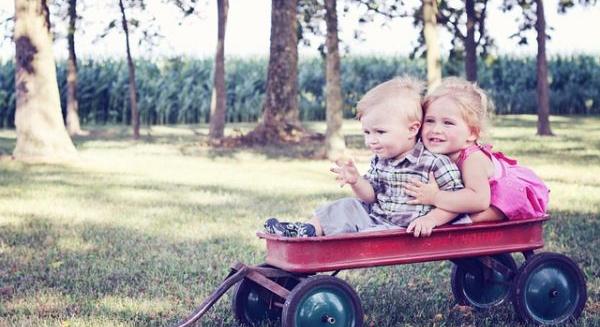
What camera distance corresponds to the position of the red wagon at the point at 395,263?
13.5 feet

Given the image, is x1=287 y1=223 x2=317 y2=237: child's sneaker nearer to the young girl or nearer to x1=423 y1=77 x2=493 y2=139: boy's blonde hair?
the young girl

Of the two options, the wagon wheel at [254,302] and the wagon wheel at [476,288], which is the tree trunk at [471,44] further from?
the wagon wheel at [254,302]

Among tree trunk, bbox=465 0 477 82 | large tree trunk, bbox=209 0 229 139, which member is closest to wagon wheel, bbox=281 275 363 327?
large tree trunk, bbox=209 0 229 139

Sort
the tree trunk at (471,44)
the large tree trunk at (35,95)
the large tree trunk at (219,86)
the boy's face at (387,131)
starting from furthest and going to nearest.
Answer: the large tree trunk at (219,86), the tree trunk at (471,44), the large tree trunk at (35,95), the boy's face at (387,131)

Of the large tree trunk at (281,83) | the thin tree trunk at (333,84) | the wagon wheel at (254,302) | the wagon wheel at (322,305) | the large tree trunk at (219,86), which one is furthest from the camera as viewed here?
the large tree trunk at (219,86)

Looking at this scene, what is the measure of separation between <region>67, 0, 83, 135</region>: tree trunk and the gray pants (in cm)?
1720

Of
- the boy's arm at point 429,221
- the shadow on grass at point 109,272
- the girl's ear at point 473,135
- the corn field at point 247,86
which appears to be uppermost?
the corn field at point 247,86

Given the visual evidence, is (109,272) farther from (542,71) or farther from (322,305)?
(542,71)

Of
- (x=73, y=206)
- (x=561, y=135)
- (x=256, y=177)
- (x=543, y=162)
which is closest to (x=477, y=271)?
(x=73, y=206)

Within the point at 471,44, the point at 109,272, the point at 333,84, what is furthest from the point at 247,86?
the point at 109,272

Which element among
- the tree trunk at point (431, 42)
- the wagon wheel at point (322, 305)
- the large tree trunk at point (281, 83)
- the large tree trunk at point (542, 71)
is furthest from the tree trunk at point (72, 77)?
the wagon wheel at point (322, 305)

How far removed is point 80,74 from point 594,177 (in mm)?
22398

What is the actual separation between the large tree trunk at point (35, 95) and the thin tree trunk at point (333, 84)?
411cm

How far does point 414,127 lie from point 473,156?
1.12ft
